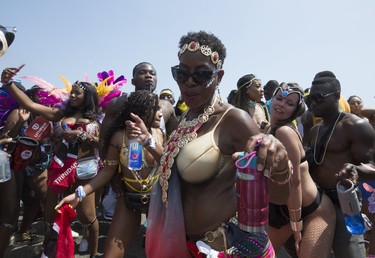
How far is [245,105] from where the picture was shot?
5.91 m

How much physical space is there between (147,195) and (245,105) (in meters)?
3.17

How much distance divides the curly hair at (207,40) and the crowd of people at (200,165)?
0.01m

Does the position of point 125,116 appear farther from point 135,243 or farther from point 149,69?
point 135,243

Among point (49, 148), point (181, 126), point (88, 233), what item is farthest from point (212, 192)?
point (49, 148)

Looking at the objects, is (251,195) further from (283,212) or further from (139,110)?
(139,110)

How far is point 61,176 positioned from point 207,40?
9.25 ft

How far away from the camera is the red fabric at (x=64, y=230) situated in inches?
115

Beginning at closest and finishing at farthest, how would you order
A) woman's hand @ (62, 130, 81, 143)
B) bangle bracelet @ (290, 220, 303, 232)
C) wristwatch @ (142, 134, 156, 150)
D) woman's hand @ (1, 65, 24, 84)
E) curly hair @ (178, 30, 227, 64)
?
1. curly hair @ (178, 30, 227, 64)
2. wristwatch @ (142, 134, 156, 150)
3. bangle bracelet @ (290, 220, 303, 232)
4. woman's hand @ (1, 65, 24, 84)
5. woman's hand @ (62, 130, 81, 143)

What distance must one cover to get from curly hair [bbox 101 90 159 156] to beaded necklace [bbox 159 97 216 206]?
1193 mm

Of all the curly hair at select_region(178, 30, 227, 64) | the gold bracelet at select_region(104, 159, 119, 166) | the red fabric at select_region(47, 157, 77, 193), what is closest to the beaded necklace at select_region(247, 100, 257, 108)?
the red fabric at select_region(47, 157, 77, 193)

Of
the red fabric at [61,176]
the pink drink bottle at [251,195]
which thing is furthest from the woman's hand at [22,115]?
the pink drink bottle at [251,195]

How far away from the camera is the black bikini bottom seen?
9.29ft

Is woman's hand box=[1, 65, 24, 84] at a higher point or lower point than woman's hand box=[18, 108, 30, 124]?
higher

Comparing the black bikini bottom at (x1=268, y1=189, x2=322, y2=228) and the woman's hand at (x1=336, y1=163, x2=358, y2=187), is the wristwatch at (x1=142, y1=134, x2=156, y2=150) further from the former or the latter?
the woman's hand at (x1=336, y1=163, x2=358, y2=187)
